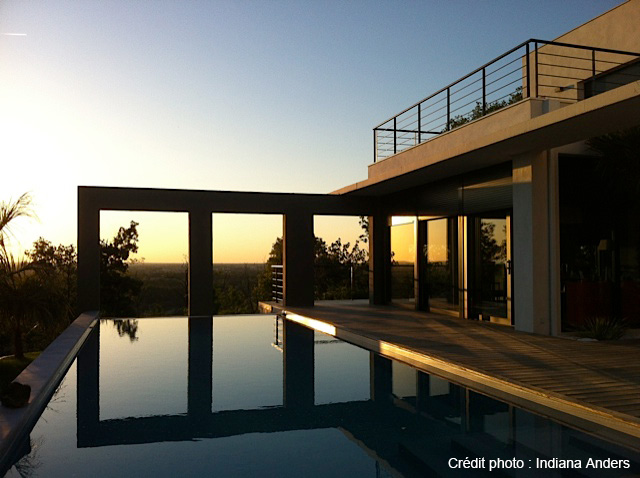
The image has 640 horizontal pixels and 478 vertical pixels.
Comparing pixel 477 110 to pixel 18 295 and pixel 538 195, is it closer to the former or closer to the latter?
pixel 538 195

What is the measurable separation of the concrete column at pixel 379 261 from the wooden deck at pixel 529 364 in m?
3.81

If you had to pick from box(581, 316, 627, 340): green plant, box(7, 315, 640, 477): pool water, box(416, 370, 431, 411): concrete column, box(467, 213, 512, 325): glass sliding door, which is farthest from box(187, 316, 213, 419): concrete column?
box(581, 316, 627, 340): green plant

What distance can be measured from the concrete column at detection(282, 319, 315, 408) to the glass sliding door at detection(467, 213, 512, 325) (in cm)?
305

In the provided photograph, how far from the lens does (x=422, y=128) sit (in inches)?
524

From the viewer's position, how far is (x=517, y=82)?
404 inches

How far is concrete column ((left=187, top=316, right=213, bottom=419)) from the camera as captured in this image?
5.72 metres

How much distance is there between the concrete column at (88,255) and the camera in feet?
41.2

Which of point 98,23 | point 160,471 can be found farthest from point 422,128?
point 160,471

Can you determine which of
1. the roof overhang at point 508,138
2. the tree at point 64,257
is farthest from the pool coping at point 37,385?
the tree at point 64,257

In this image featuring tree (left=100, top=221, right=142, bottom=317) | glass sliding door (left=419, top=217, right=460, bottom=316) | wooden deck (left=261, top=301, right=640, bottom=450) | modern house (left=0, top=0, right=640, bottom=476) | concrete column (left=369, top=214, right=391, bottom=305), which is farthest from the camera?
tree (left=100, top=221, right=142, bottom=317)

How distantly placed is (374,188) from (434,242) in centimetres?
185

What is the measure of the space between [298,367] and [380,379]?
53.1 inches

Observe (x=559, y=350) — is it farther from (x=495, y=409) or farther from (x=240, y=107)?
(x=240, y=107)

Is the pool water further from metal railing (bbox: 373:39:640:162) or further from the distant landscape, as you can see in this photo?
the distant landscape
